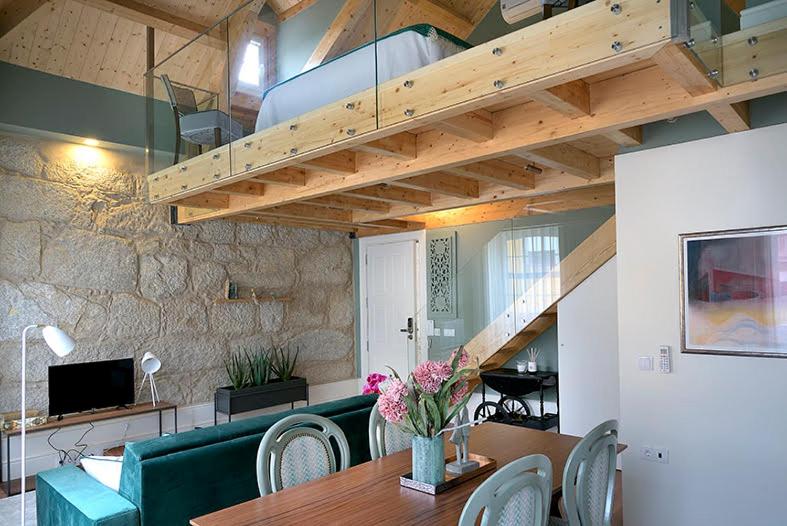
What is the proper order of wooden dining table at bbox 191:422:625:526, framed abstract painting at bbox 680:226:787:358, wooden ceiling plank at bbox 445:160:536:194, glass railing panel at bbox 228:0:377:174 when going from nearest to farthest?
wooden dining table at bbox 191:422:625:526, framed abstract painting at bbox 680:226:787:358, glass railing panel at bbox 228:0:377:174, wooden ceiling plank at bbox 445:160:536:194

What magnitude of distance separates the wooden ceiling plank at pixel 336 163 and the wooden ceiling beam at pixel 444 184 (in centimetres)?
38

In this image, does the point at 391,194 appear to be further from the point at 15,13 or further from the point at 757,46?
the point at 15,13

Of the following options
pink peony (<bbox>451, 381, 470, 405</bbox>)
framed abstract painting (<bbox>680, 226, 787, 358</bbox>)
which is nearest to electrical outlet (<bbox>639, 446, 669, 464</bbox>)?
framed abstract painting (<bbox>680, 226, 787, 358</bbox>)

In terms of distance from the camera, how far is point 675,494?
322 centimetres

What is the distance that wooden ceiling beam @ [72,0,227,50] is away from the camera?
16.7 feet

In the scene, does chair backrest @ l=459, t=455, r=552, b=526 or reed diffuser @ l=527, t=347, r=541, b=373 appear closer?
chair backrest @ l=459, t=455, r=552, b=526

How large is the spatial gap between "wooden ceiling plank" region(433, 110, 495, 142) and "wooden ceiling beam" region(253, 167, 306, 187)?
69.4 inches

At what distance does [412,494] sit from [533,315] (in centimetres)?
326

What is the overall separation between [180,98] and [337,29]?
6.65 ft

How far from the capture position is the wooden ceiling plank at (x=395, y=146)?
138 inches

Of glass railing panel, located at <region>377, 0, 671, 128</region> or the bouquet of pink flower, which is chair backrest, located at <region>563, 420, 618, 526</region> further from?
glass railing panel, located at <region>377, 0, 671, 128</region>

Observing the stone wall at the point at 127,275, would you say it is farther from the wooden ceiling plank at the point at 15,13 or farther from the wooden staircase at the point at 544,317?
the wooden staircase at the point at 544,317

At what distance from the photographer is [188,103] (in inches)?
185

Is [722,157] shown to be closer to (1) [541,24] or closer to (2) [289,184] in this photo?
(1) [541,24]
